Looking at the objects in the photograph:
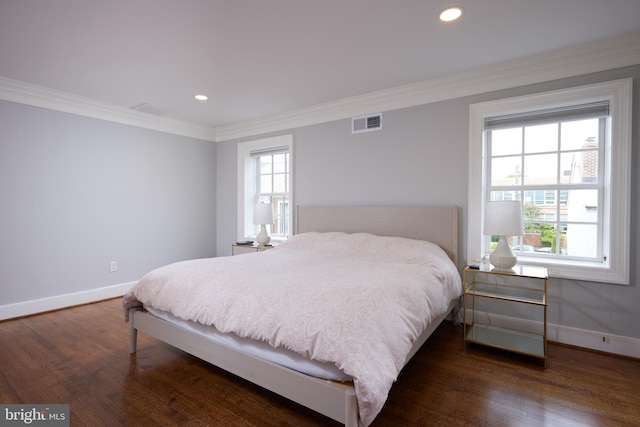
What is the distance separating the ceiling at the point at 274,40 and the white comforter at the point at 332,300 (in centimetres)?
165

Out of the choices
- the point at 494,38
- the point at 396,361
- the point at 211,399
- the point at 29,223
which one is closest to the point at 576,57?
the point at 494,38

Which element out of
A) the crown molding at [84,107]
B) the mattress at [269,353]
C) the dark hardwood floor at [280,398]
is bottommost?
the dark hardwood floor at [280,398]

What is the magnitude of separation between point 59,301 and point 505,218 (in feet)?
14.9

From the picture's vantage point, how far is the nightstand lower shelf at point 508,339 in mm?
2248

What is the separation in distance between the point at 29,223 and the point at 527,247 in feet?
A: 16.2

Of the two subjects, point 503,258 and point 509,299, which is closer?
point 509,299

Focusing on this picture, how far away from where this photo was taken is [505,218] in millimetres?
2395

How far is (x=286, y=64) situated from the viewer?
264cm

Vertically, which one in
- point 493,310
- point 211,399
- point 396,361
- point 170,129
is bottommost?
point 211,399

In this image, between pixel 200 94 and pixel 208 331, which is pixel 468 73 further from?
pixel 208 331

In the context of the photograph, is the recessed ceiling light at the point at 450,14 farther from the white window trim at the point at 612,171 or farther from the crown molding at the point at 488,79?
the white window trim at the point at 612,171

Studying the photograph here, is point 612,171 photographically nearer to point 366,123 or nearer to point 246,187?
point 366,123

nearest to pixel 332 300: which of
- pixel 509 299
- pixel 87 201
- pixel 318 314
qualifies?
pixel 318 314

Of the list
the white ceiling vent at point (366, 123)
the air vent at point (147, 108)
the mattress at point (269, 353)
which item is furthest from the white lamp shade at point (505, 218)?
the air vent at point (147, 108)
